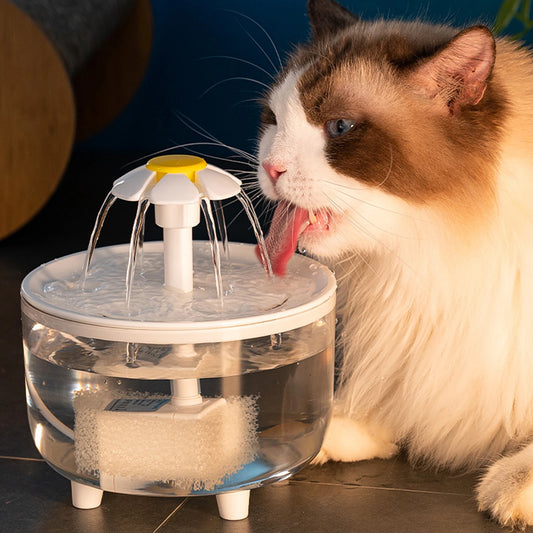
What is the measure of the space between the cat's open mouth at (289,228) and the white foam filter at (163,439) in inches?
8.4

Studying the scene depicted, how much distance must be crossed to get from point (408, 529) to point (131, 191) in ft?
1.79

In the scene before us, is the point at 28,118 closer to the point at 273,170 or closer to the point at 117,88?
the point at 117,88

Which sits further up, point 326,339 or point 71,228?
point 326,339

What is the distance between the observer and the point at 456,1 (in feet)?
9.97

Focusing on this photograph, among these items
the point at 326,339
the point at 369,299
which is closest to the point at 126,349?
the point at 326,339

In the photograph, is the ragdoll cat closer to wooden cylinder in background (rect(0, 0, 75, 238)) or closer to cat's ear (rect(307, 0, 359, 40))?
cat's ear (rect(307, 0, 359, 40))

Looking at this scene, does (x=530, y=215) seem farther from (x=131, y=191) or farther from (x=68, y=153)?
(x=68, y=153)

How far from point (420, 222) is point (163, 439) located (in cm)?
41

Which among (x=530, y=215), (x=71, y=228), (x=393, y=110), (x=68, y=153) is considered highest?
(x=393, y=110)

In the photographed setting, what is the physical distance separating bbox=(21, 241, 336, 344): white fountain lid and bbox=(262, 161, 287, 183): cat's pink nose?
0.14 meters

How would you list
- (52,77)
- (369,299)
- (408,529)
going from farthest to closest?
(52,77) < (369,299) < (408,529)

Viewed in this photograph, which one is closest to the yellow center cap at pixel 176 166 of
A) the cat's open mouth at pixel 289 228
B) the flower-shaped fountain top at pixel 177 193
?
the flower-shaped fountain top at pixel 177 193

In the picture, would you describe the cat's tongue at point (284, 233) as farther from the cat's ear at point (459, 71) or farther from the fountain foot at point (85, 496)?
the fountain foot at point (85, 496)

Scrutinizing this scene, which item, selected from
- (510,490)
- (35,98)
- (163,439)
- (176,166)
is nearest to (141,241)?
(176,166)
